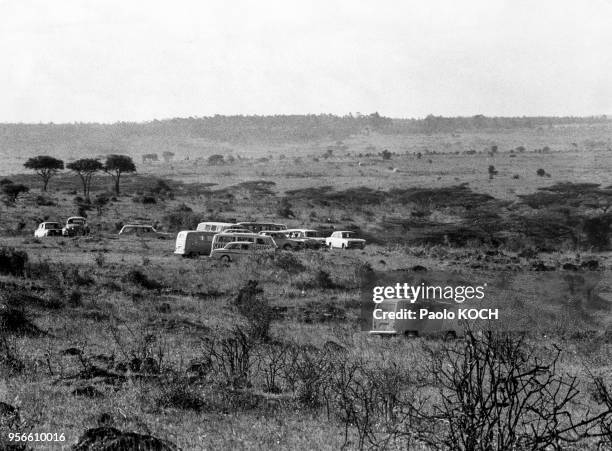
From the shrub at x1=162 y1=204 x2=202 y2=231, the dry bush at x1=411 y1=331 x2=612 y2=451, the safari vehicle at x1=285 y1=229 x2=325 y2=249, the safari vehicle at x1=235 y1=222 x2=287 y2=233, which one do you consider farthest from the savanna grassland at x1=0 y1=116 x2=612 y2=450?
the safari vehicle at x1=235 y1=222 x2=287 y2=233

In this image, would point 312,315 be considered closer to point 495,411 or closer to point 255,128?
point 495,411

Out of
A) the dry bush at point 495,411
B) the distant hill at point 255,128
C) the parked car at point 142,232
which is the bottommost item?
the parked car at point 142,232

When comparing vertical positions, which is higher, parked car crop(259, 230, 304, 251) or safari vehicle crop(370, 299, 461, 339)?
safari vehicle crop(370, 299, 461, 339)

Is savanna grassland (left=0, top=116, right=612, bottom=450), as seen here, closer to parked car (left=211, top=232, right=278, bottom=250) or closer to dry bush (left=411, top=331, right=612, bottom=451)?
dry bush (left=411, top=331, right=612, bottom=451)

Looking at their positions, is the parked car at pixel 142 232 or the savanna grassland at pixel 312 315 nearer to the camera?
the savanna grassland at pixel 312 315

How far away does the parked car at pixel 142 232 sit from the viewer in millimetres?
50031

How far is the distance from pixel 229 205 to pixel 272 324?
4504cm

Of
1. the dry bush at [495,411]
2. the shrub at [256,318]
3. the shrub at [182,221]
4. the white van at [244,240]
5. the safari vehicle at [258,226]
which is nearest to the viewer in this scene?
the dry bush at [495,411]

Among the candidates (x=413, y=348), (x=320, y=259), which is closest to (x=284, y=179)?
(x=320, y=259)

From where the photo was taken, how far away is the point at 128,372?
14.7 m

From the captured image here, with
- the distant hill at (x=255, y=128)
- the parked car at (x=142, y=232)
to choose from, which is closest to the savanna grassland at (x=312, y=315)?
the parked car at (x=142, y=232)

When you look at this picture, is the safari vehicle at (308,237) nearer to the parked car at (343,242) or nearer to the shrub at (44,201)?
the parked car at (343,242)

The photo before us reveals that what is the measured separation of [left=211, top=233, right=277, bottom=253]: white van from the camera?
1660 inches

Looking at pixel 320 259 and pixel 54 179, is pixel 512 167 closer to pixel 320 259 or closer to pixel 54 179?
pixel 54 179
